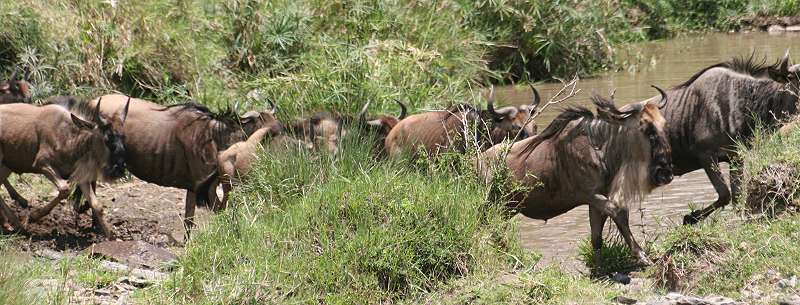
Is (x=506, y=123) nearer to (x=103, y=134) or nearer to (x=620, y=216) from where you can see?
(x=620, y=216)

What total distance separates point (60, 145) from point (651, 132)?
5166 millimetres

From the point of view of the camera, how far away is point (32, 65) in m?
13.8

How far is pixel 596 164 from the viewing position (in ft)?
30.3

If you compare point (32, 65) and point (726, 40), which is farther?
point (726, 40)

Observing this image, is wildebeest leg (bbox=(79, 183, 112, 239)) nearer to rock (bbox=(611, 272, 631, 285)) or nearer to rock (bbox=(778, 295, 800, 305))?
rock (bbox=(611, 272, 631, 285))

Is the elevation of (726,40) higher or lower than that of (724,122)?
lower

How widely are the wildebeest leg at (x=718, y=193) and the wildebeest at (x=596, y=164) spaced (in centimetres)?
47

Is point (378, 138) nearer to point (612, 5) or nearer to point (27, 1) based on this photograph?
point (27, 1)

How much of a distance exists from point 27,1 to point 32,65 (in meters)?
1.16

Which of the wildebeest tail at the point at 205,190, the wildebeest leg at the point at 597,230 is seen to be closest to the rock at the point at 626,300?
the wildebeest leg at the point at 597,230

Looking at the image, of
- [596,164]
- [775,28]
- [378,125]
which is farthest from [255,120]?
[775,28]

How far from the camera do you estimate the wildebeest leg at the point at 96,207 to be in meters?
11.0

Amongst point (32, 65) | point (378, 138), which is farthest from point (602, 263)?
point (32, 65)

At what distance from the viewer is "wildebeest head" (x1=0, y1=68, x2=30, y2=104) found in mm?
12477
